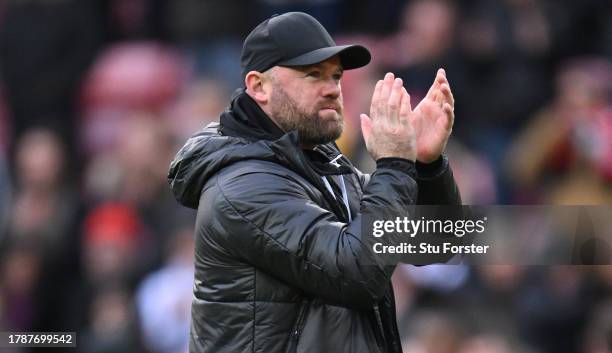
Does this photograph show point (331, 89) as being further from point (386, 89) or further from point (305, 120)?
point (386, 89)

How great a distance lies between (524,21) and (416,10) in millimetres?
713

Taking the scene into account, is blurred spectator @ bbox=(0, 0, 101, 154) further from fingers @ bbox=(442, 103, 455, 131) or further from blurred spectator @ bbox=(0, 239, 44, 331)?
fingers @ bbox=(442, 103, 455, 131)

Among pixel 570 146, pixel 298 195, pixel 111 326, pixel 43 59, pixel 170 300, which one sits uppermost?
pixel 43 59

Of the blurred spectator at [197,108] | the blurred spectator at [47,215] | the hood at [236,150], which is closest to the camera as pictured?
the hood at [236,150]

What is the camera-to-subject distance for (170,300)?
7062 millimetres

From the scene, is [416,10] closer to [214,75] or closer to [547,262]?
[214,75]

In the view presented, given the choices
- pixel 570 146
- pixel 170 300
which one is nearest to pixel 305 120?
pixel 170 300

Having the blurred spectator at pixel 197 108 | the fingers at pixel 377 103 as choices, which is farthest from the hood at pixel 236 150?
the blurred spectator at pixel 197 108

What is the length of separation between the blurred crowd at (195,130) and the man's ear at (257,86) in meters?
2.93

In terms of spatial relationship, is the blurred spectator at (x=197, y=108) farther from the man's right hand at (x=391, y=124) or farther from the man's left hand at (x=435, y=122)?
the man's right hand at (x=391, y=124)

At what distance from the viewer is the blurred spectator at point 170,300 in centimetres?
698

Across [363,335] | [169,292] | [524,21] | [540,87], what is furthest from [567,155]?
[363,335]

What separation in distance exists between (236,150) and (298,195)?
24cm
